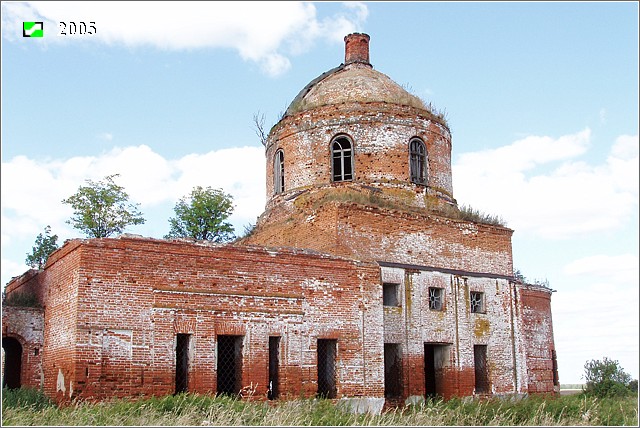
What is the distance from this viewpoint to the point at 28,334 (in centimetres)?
1448

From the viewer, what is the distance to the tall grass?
33.8ft

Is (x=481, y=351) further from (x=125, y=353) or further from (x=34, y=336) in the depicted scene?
(x=34, y=336)

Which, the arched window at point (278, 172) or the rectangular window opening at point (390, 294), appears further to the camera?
the arched window at point (278, 172)

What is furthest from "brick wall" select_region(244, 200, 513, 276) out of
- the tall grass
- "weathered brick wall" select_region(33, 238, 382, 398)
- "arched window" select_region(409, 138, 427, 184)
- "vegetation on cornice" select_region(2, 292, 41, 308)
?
"vegetation on cornice" select_region(2, 292, 41, 308)

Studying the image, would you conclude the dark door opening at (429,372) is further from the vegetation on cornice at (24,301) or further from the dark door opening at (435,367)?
the vegetation on cornice at (24,301)

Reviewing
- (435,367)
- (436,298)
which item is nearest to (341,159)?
(436,298)

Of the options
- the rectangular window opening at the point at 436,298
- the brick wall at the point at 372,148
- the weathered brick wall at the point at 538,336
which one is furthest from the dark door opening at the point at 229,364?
the weathered brick wall at the point at 538,336

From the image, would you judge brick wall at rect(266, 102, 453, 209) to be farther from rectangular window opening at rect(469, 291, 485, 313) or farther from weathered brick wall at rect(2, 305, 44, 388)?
weathered brick wall at rect(2, 305, 44, 388)

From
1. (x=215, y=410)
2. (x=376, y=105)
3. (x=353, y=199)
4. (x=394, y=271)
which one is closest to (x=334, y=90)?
(x=376, y=105)

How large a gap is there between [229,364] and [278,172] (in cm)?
765

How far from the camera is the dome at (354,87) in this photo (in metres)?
19.8

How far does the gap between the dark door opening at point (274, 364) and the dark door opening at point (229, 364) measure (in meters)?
0.72

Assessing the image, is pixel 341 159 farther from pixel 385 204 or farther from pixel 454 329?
pixel 454 329

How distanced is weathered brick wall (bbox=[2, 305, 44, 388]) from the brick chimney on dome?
12.1m
